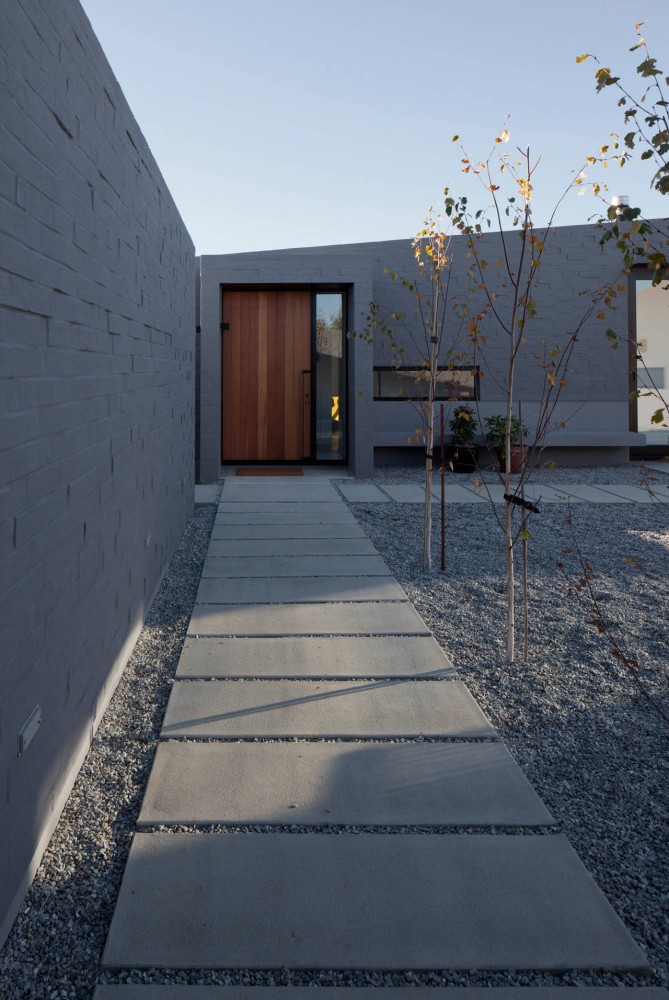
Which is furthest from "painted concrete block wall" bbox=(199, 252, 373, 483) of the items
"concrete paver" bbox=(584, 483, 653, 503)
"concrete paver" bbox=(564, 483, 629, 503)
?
"concrete paver" bbox=(584, 483, 653, 503)

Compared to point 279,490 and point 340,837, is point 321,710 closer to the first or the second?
point 340,837

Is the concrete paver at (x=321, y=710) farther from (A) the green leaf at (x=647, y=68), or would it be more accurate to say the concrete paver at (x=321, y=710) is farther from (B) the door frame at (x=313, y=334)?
(B) the door frame at (x=313, y=334)

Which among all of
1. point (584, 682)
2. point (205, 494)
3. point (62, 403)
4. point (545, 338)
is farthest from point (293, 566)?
point (545, 338)

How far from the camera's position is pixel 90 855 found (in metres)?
1.88

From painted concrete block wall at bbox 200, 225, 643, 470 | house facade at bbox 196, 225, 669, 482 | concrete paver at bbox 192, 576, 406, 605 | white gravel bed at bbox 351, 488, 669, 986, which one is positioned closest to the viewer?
white gravel bed at bbox 351, 488, 669, 986

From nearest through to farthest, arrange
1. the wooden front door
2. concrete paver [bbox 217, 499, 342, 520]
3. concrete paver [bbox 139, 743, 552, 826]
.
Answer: concrete paver [bbox 139, 743, 552, 826]
concrete paver [bbox 217, 499, 342, 520]
the wooden front door

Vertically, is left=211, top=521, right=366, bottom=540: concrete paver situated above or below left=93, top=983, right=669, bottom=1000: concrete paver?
above

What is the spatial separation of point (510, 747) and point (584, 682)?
68 cm

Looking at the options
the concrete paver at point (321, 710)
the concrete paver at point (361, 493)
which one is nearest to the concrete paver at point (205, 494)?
the concrete paver at point (361, 493)

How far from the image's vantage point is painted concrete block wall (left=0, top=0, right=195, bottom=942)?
1.66 m

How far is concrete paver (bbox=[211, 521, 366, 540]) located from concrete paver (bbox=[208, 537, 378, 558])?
106 millimetres

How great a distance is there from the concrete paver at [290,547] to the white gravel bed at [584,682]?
0.19 metres

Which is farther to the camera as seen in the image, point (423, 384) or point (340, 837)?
point (423, 384)

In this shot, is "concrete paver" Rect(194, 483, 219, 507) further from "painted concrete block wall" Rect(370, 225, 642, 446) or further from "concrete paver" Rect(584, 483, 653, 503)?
"concrete paver" Rect(584, 483, 653, 503)
